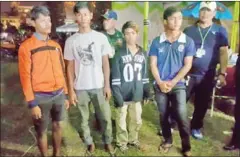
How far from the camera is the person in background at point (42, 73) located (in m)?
1.60

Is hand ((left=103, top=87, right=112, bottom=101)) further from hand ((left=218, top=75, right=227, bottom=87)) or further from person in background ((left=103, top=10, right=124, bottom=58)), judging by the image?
hand ((left=218, top=75, right=227, bottom=87))

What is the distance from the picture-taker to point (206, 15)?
168 cm

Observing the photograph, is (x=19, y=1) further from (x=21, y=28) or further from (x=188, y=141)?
(x=188, y=141)

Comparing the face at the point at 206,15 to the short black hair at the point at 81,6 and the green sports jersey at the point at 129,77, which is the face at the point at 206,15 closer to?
the green sports jersey at the point at 129,77

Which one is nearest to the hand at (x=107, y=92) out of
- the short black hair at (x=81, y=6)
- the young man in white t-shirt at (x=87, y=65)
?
the young man in white t-shirt at (x=87, y=65)

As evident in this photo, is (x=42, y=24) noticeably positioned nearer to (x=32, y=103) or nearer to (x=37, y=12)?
(x=37, y=12)

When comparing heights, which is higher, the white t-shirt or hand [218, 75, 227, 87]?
the white t-shirt

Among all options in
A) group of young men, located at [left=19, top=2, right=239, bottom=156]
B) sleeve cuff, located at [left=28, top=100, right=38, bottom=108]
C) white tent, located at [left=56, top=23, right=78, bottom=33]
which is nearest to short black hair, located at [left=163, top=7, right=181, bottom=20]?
group of young men, located at [left=19, top=2, right=239, bottom=156]

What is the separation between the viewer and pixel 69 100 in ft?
5.59

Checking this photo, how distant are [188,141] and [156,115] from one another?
0.71 ft

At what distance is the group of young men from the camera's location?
5.37 ft

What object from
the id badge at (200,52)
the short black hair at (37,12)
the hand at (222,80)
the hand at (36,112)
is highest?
the short black hair at (37,12)

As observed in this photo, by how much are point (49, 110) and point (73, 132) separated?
18cm

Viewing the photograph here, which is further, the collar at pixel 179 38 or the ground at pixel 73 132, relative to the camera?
the ground at pixel 73 132
